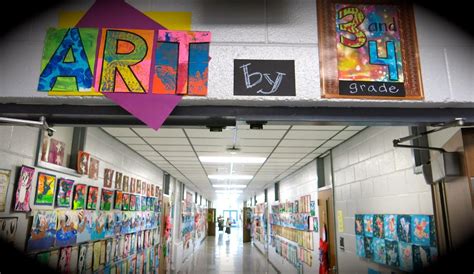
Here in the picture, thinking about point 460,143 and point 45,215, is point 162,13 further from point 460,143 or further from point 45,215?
point 45,215

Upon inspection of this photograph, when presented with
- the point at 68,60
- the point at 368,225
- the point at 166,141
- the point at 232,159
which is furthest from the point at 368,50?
the point at 232,159

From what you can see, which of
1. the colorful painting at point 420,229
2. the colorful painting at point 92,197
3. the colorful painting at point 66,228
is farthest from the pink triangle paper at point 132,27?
the colorful painting at point 92,197

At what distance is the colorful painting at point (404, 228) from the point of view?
2.60 metres

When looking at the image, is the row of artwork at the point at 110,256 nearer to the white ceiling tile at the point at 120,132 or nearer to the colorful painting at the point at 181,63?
the white ceiling tile at the point at 120,132

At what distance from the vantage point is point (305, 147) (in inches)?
178

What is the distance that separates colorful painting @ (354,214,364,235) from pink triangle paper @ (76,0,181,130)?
114 inches

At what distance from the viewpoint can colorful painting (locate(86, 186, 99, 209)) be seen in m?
3.26

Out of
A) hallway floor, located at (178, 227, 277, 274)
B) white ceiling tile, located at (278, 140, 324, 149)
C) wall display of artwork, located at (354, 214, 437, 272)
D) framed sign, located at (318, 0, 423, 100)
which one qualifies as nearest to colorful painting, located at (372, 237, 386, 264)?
wall display of artwork, located at (354, 214, 437, 272)

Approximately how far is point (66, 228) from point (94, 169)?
78cm

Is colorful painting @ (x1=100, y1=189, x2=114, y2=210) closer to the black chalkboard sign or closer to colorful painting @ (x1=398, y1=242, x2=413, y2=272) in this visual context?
the black chalkboard sign

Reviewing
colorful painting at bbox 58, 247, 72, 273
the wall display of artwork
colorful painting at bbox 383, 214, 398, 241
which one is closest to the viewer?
the wall display of artwork

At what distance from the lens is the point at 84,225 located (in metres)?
3.14

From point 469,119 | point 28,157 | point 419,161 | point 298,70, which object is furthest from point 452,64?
point 28,157

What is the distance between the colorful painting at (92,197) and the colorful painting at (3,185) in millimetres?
1286
